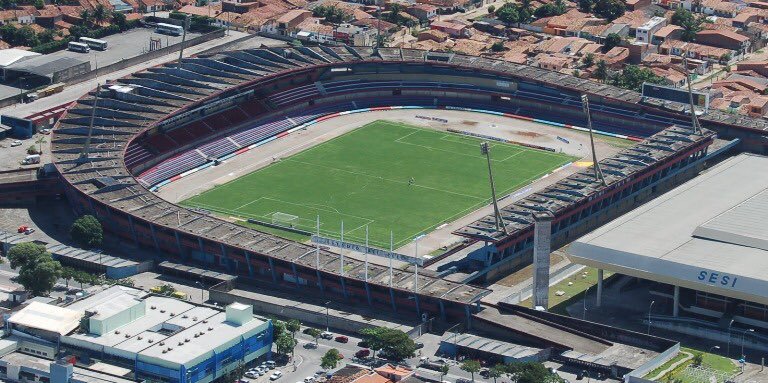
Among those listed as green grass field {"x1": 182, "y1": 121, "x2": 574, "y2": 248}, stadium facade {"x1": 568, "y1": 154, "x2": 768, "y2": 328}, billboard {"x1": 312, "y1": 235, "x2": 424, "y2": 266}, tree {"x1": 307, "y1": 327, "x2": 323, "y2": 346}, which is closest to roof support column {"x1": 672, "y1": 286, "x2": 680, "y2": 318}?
stadium facade {"x1": 568, "y1": 154, "x2": 768, "y2": 328}

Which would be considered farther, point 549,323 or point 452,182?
point 452,182

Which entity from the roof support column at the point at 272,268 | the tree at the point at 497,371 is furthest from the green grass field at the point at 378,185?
the tree at the point at 497,371

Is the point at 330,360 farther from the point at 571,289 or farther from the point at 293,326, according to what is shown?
the point at 571,289

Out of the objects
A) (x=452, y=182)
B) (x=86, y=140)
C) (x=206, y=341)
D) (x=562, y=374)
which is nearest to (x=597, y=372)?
(x=562, y=374)

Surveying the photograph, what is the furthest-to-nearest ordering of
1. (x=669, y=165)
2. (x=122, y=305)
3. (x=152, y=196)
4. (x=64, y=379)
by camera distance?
(x=669, y=165), (x=152, y=196), (x=122, y=305), (x=64, y=379)

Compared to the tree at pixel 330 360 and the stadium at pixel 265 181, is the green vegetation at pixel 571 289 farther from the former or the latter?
the tree at pixel 330 360

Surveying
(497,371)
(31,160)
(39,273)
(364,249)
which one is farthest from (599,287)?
(31,160)

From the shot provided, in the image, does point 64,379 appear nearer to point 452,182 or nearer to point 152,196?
point 152,196
